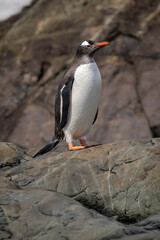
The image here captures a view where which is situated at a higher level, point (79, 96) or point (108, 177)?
point (79, 96)

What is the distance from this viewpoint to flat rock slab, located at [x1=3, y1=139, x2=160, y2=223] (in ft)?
16.3

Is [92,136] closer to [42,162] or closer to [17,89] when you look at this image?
[17,89]

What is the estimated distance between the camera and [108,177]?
17.1ft

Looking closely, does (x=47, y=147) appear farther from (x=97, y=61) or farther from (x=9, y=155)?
(x=97, y=61)

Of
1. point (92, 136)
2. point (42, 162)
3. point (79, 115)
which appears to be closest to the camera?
point (42, 162)

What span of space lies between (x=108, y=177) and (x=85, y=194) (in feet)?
1.14

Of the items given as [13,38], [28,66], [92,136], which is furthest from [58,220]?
[13,38]

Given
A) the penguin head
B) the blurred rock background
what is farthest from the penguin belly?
the blurred rock background

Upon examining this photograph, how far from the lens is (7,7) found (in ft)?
45.3

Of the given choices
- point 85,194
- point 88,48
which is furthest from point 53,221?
point 88,48

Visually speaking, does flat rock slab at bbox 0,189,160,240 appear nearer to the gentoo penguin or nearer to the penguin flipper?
the gentoo penguin

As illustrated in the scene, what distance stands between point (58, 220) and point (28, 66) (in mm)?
8433

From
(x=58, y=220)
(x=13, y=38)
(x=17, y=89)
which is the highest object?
(x=58, y=220)

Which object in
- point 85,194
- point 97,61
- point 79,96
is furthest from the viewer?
point 97,61
